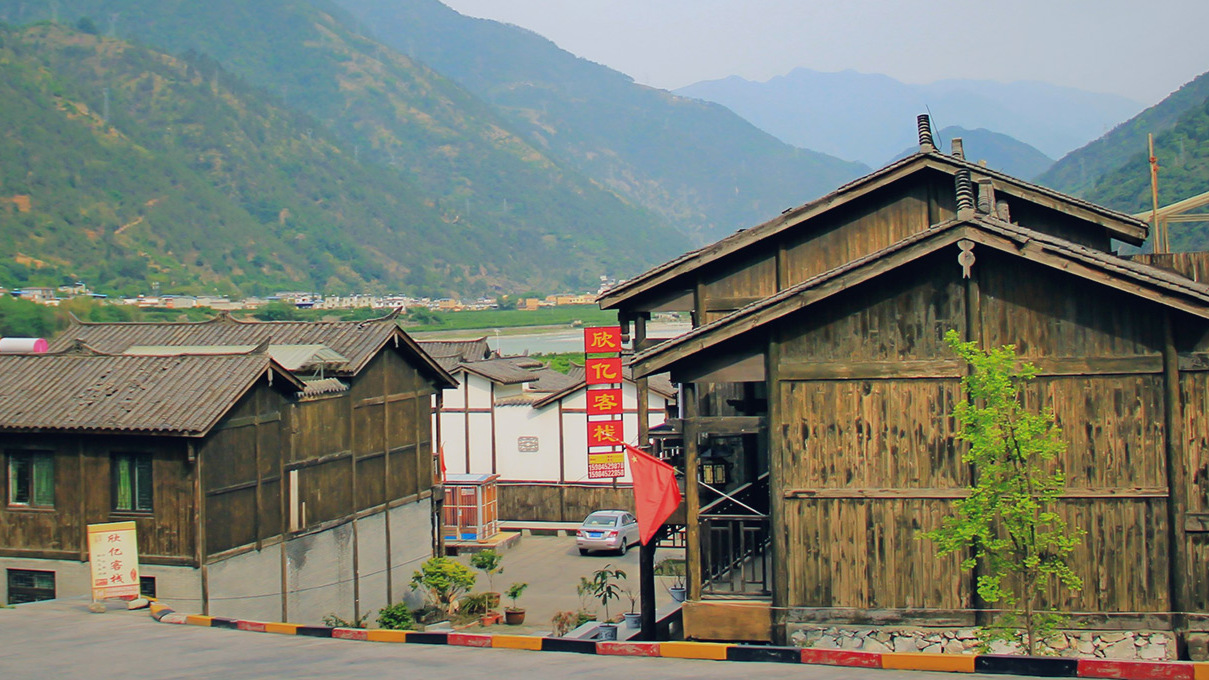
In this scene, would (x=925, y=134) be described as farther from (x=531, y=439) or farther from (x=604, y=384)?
(x=531, y=439)

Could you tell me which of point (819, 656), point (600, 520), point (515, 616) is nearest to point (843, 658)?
point (819, 656)

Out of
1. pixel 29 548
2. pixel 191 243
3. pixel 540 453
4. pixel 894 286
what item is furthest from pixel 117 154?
pixel 894 286

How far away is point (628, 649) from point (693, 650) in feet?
2.43

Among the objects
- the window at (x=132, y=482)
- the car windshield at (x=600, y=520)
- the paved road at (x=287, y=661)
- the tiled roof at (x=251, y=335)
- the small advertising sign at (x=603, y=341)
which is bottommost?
the car windshield at (x=600, y=520)

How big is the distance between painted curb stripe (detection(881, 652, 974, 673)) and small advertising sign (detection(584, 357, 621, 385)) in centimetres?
1445

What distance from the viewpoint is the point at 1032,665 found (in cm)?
1000

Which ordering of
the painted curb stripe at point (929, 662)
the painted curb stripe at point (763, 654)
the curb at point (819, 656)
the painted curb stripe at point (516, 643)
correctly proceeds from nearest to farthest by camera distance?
the curb at point (819, 656)
the painted curb stripe at point (929, 662)
the painted curb stripe at point (763, 654)
the painted curb stripe at point (516, 643)

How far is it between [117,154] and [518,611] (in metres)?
173

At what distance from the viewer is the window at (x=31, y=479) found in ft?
63.7

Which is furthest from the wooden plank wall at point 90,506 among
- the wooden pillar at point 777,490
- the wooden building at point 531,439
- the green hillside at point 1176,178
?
the green hillside at point 1176,178

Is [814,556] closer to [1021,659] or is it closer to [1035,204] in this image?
[1021,659]

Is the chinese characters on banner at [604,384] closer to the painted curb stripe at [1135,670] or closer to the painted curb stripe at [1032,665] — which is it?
the painted curb stripe at [1032,665]

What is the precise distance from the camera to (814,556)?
1300 cm

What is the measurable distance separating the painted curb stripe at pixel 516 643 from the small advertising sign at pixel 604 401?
1262 cm
